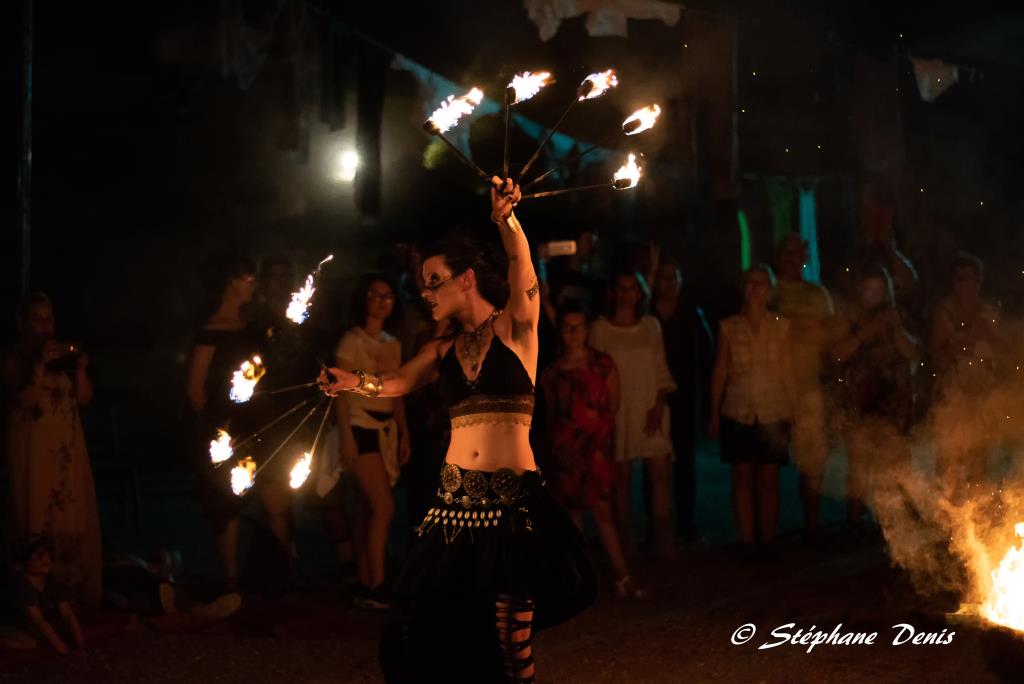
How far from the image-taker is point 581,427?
7.25 m

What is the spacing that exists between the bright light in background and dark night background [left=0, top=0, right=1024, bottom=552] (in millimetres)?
68

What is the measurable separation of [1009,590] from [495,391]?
7.60 ft

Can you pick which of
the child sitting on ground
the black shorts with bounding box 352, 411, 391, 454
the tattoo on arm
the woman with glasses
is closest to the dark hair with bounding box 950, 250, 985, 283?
the woman with glasses

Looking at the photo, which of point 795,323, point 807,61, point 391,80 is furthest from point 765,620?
point 807,61

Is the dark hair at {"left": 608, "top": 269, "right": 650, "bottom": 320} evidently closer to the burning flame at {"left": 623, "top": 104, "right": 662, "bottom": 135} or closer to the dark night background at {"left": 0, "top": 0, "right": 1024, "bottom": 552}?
the dark night background at {"left": 0, "top": 0, "right": 1024, "bottom": 552}

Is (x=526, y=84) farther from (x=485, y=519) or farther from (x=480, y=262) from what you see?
(x=485, y=519)

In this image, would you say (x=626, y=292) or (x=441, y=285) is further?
(x=626, y=292)

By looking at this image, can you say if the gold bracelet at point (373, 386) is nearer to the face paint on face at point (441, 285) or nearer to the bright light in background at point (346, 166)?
the face paint on face at point (441, 285)

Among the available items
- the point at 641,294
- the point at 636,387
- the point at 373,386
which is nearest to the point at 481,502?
the point at 373,386

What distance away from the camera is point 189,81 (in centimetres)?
1060

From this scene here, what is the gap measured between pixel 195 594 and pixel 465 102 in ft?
13.0

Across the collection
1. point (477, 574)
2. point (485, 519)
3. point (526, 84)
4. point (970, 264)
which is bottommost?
point (477, 574)

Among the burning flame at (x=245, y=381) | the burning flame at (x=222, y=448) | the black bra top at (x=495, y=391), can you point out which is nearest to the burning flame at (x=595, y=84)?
the black bra top at (x=495, y=391)

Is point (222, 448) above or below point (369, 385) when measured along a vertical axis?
below
